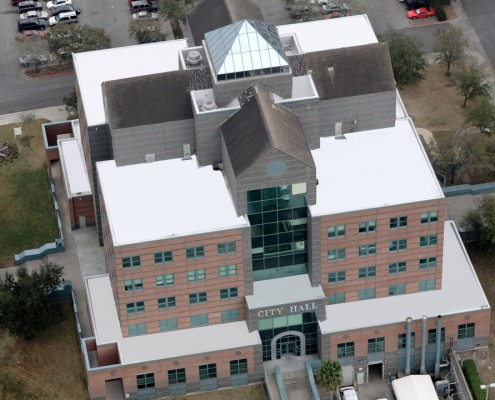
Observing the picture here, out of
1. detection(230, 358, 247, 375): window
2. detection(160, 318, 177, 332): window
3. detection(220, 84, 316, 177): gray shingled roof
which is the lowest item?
detection(230, 358, 247, 375): window

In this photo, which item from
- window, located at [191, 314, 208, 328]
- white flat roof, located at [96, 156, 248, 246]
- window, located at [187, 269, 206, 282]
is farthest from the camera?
window, located at [191, 314, 208, 328]

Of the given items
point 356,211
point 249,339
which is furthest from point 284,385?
point 356,211

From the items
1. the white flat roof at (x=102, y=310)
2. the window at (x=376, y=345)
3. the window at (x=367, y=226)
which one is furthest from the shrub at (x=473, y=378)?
the white flat roof at (x=102, y=310)

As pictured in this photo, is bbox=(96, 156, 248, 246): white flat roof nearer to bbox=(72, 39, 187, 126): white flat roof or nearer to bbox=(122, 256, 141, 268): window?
bbox=(122, 256, 141, 268): window

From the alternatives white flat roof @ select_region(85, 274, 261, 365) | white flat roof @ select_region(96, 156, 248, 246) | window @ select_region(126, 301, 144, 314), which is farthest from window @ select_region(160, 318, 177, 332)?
white flat roof @ select_region(96, 156, 248, 246)

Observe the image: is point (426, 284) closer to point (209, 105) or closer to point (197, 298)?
point (197, 298)

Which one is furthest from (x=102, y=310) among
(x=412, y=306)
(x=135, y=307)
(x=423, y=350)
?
(x=423, y=350)
